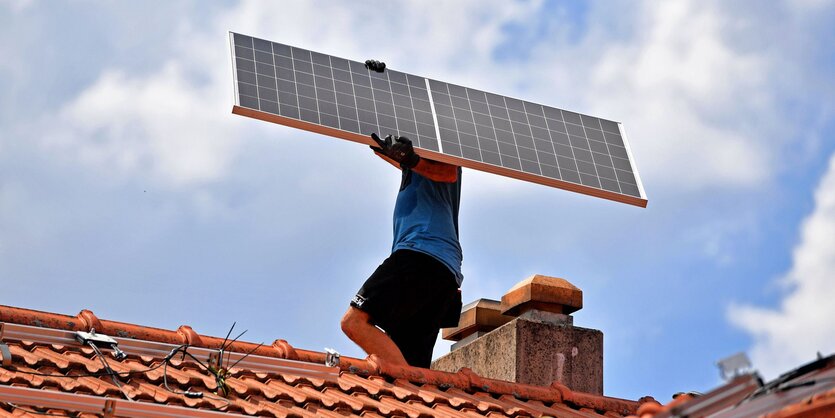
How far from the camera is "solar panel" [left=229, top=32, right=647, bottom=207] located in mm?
8062

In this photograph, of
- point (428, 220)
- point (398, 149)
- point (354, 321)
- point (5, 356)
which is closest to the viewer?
point (5, 356)

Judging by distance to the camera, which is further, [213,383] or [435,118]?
[435,118]

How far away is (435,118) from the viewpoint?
8656 mm

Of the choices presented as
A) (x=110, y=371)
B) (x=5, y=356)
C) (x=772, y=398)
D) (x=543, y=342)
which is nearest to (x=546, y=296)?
A: (x=543, y=342)

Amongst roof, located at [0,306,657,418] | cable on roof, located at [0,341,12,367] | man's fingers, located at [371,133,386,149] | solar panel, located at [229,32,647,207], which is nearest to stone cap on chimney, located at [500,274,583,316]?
solar panel, located at [229,32,647,207]

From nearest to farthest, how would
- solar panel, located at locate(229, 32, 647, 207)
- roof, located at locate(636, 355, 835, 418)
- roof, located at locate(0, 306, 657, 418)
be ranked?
1. roof, located at locate(636, 355, 835, 418)
2. roof, located at locate(0, 306, 657, 418)
3. solar panel, located at locate(229, 32, 647, 207)

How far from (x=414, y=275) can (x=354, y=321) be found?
45cm

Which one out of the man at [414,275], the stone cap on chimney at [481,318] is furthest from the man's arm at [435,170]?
the stone cap on chimney at [481,318]

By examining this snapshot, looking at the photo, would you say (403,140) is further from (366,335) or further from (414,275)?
(366,335)

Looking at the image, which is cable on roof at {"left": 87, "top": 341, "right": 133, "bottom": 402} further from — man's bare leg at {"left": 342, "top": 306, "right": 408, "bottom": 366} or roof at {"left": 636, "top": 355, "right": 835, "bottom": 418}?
roof at {"left": 636, "top": 355, "right": 835, "bottom": 418}

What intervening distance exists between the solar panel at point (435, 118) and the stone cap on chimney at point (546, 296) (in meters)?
1.07

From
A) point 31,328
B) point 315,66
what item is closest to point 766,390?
point 31,328

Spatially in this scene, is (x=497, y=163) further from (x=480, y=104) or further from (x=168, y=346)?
(x=168, y=346)

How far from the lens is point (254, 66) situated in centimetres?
842
